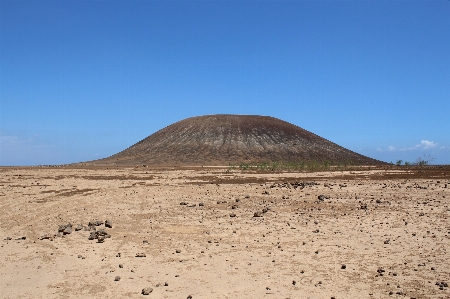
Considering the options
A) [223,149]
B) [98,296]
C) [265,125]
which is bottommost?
[98,296]

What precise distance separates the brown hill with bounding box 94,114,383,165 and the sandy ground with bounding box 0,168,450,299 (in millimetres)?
52830

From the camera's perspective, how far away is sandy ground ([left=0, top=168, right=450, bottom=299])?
20.0 ft

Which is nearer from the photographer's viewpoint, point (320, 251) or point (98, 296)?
point (98, 296)

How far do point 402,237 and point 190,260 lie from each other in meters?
4.83

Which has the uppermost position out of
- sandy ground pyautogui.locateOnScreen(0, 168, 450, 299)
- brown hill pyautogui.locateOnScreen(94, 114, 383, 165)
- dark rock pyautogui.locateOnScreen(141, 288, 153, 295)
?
brown hill pyautogui.locateOnScreen(94, 114, 383, 165)

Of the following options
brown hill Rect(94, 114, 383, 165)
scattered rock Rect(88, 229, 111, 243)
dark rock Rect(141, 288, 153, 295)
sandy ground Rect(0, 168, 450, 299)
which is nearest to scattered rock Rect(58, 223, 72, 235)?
sandy ground Rect(0, 168, 450, 299)

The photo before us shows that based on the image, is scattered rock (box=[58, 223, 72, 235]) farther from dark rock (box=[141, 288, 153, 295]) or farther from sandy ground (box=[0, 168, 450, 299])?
dark rock (box=[141, 288, 153, 295])

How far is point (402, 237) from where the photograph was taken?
8.78 m

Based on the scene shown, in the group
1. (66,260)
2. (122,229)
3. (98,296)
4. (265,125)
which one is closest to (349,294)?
(98,296)

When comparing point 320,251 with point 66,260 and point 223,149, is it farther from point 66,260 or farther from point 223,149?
point 223,149

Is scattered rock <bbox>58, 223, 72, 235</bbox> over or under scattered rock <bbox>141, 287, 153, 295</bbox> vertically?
over

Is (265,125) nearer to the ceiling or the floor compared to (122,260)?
nearer to the ceiling

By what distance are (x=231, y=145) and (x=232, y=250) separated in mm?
70717

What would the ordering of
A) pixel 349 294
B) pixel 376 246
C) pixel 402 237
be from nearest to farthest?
pixel 349 294
pixel 376 246
pixel 402 237
